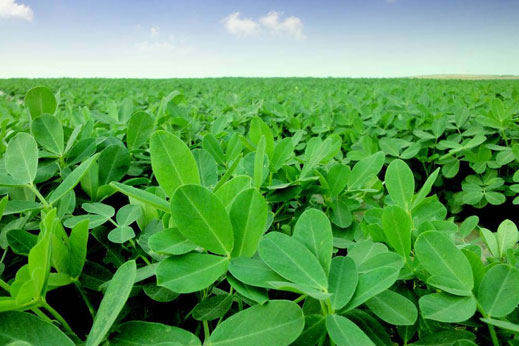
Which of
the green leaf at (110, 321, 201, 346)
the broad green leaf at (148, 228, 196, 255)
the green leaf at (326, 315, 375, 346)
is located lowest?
the green leaf at (110, 321, 201, 346)

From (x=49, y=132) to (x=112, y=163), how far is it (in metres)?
0.15

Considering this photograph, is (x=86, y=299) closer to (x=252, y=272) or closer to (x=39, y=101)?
(x=252, y=272)

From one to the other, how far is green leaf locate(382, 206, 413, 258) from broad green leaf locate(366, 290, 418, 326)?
8cm

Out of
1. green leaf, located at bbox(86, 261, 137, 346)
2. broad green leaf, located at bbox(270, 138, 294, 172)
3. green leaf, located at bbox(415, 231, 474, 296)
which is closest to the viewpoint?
green leaf, located at bbox(86, 261, 137, 346)

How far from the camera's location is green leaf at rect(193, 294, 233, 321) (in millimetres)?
468

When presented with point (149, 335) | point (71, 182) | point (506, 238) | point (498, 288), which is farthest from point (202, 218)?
point (506, 238)

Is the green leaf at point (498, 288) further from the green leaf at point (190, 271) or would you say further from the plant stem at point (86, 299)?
the plant stem at point (86, 299)

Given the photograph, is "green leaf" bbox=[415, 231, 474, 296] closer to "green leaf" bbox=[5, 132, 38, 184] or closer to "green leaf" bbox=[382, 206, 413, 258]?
"green leaf" bbox=[382, 206, 413, 258]

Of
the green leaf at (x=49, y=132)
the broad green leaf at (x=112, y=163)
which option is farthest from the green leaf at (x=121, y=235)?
the green leaf at (x=49, y=132)

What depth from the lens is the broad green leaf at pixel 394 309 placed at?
17.3 inches

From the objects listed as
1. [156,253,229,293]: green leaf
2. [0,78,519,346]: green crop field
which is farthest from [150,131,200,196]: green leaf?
[156,253,229,293]: green leaf

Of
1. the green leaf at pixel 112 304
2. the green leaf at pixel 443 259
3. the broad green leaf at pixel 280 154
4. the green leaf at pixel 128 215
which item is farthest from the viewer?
the broad green leaf at pixel 280 154

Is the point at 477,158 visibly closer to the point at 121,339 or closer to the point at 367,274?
the point at 367,274

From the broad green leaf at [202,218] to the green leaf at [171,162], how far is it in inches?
3.5
